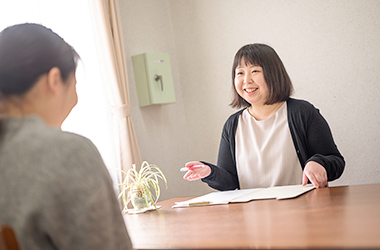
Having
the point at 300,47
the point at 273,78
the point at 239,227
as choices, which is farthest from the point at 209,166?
the point at 300,47

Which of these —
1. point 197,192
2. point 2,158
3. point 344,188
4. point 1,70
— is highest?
point 1,70

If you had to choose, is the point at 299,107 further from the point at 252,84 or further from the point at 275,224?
the point at 275,224

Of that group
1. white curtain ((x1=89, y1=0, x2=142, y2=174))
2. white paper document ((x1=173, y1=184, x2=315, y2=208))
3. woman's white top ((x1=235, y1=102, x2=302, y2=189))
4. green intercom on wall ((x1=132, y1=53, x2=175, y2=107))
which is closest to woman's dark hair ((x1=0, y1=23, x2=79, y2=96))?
white paper document ((x1=173, y1=184, x2=315, y2=208))

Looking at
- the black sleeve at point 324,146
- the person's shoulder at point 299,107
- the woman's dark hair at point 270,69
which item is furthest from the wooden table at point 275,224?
the woman's dark hair at point 270,69

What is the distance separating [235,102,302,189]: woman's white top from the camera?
2.49 meters

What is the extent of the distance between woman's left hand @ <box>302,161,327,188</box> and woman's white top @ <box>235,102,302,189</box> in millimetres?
404

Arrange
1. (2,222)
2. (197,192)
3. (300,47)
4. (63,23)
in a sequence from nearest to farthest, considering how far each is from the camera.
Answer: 1. (2,222)
2. (63,23)
3. (300,47)
4. (197,192)

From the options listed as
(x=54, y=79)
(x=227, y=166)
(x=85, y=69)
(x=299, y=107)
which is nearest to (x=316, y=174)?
(x=299, y=107)

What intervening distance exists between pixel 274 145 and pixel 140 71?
5.55ft

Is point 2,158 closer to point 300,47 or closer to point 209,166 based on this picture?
point 209,166

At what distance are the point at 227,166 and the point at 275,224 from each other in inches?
51.1

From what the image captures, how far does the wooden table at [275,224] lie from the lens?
3.69ft

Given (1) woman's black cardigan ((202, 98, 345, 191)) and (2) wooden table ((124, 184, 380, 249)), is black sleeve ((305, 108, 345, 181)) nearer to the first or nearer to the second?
(1) woman's black cardigan ((202, 98, 345, 191))

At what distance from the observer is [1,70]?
1.15 meters
